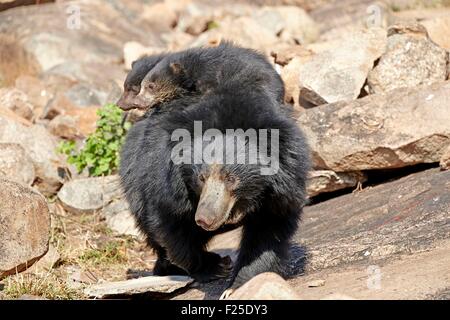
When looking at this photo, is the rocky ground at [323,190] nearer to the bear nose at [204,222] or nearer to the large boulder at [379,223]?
the large boulder at [379,223]

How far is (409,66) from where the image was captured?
24.0 ft

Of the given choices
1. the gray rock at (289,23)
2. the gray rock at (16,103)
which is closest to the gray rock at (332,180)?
the gray rock at (16,103)

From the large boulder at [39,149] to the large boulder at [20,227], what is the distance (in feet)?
6.80

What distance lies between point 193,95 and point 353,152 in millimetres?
1614

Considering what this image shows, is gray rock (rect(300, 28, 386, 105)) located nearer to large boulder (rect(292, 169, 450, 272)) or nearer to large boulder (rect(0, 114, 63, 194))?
large boulder (rect(292, 169, 450, 272))

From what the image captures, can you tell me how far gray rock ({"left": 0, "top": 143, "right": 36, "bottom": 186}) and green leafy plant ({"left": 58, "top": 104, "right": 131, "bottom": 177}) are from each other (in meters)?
0.51

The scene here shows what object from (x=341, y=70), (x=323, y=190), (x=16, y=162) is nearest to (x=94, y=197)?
(x=16, y=162)

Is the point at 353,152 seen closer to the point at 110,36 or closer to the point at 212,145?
the point at 212,145

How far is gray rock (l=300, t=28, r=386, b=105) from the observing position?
24.2 feet

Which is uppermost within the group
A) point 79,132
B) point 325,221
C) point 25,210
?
point 25,210

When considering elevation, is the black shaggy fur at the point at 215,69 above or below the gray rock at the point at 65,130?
above

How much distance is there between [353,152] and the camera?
655 centimetres

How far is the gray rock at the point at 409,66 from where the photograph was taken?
7.28 metres
